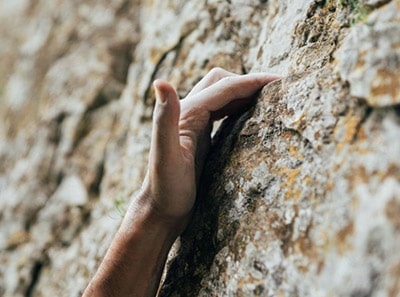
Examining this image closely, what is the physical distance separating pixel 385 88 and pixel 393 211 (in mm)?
411

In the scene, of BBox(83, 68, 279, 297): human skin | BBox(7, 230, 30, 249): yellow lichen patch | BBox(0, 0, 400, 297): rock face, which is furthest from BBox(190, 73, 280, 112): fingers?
BBox(7, 230, 30, 249): yellow lichen patch

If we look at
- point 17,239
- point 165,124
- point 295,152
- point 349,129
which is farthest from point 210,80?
point 17,239

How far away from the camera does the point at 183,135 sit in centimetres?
245

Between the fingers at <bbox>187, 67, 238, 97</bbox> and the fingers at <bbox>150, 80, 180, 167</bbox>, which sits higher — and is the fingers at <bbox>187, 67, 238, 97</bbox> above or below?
below

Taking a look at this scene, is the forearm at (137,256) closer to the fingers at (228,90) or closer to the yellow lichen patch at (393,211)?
the fingers at (228,90)

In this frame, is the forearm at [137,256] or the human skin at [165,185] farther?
the forearm at [137,256]

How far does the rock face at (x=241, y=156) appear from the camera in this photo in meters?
1.60

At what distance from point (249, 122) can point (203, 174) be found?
1.16ft

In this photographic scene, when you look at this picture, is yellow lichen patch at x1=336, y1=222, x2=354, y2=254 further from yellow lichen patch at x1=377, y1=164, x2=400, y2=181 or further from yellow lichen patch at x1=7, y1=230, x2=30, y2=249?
yellow lichen patch at x1=7, y1=230, x2=30, y2=249

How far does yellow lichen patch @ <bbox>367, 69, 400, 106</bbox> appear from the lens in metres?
1.59

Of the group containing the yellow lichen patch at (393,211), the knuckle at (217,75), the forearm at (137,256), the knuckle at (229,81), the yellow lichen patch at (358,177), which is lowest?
the forearm at (137,256)

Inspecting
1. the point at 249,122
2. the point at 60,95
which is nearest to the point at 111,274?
the point at 249,122

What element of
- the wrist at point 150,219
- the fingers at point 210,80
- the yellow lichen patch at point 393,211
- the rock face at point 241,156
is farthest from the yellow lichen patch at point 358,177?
the fingers at point 210,80

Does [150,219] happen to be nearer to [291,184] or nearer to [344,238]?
[291,184]
